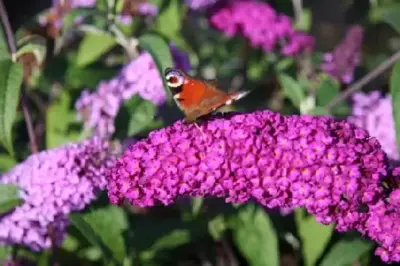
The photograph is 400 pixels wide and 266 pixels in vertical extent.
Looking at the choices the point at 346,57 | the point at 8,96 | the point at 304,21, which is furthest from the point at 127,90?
the point at 304,21

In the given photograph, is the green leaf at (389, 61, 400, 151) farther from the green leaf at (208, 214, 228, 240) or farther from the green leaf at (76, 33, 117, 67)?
the green leaf at (76, 33, 117, 67)

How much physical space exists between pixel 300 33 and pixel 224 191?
1.61m

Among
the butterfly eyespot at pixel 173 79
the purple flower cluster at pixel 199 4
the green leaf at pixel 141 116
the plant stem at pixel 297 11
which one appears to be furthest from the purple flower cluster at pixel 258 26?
the butterfly eyespot at pixel 173 79

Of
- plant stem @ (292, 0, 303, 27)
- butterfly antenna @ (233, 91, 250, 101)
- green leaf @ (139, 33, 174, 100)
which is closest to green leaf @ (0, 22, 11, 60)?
green leaf @ (139, 33, 174, 100)

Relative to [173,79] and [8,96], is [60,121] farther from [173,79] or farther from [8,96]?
[173,79]

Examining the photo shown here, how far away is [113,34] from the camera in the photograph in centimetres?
333

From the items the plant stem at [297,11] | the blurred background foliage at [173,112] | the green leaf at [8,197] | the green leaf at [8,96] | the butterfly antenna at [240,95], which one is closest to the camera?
the butterfly antenna at [240,95]

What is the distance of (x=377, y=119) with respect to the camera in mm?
3309

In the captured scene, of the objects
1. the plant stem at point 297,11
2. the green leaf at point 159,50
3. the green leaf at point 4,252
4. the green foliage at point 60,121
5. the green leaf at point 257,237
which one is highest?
the green leaf at point 159,50

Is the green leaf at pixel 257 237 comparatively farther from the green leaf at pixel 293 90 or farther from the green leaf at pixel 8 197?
the green leaf at pixel 8 197

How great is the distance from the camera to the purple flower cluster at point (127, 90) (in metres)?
3.05

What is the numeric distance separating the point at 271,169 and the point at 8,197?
3.02 feet

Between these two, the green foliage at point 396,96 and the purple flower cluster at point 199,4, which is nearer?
the green foliage at point 396,96

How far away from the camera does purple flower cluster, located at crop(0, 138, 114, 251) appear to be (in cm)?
260
